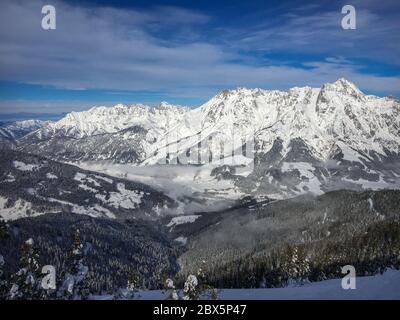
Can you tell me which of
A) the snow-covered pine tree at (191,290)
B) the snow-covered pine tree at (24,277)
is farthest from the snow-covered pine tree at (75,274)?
the snow-covered pine tree at (191,290)

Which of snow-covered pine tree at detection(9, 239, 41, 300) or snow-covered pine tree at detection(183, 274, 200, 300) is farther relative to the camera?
snow-covered pine tree at detection(183, 274, 200, 300)

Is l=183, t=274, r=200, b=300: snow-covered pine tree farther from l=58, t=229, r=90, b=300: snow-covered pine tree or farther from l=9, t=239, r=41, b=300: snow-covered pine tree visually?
l=9, t=239, r=41, b=300: snow-covered pine tree

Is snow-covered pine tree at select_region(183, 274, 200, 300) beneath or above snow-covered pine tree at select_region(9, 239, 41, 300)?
beneath

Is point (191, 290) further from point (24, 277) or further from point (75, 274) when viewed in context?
point (75, 274)

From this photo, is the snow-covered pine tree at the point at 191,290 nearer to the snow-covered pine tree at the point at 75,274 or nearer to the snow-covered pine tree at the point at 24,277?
the snow-covered pine tree at the point at 75,274

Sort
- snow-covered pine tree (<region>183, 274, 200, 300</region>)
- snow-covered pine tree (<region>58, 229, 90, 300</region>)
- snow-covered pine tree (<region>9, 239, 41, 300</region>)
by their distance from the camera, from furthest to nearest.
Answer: snow-covered pine tree (<region>58, 229, 90, 300</region>) < snow-covered pine tree (<region>183, 274, 200, 300</region>) < snow-covered pine tree (<region>9, 239, 41, 300</region>)

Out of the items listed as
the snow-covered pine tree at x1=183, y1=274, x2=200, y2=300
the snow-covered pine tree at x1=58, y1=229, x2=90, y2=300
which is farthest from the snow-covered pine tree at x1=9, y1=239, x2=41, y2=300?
the snow-covered pine tree at x1=183, y1=274, x2=200, y2=300
